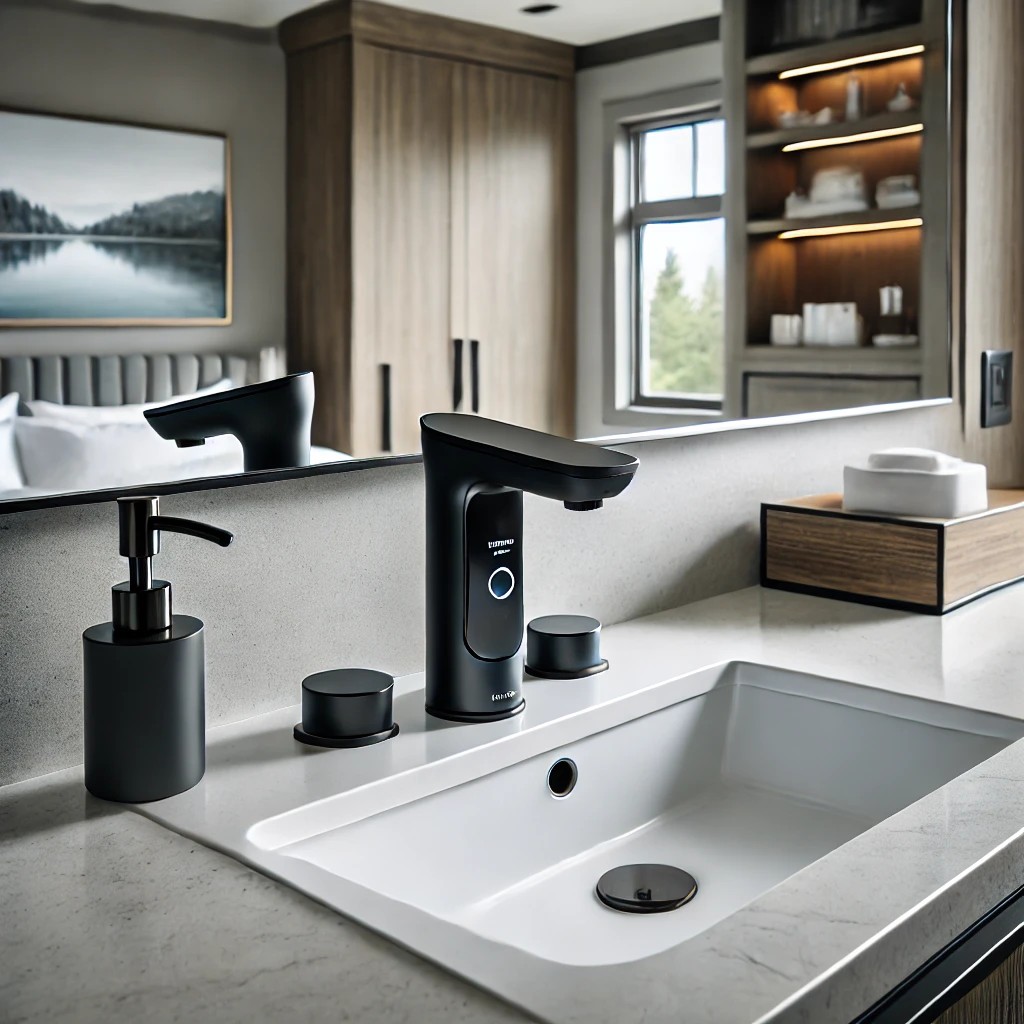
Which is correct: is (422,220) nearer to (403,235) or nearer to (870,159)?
(403,235)

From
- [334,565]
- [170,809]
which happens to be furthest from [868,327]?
[170,809]

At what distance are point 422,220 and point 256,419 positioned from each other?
0.26 meters

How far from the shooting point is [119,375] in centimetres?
100

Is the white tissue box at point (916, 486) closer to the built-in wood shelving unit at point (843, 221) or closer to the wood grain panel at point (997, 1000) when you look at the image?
the built-in wood shelving unit at point (843, 221)

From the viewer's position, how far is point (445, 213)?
1.19m

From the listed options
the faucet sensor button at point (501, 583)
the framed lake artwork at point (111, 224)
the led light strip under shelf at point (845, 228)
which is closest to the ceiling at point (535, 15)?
the framed lake artwork at point (111, 224)

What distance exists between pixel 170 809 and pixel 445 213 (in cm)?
62

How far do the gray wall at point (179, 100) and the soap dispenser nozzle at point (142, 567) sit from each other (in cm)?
16

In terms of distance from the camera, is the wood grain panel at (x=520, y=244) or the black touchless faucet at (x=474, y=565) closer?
the black touchless faucet at (x=474, y=565)

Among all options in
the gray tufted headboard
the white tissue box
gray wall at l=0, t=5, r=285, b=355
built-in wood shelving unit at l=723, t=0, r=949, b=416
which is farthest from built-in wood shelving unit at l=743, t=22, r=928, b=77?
the gray tufted headboard

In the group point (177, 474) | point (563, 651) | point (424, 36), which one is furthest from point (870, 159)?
point (177, 474)

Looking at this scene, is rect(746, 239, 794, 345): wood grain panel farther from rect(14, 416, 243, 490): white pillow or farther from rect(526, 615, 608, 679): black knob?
rect(14, 416, 243, 490): white pillow

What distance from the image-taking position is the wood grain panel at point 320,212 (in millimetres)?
1078

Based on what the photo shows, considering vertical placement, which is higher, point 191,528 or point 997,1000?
point 191,528
